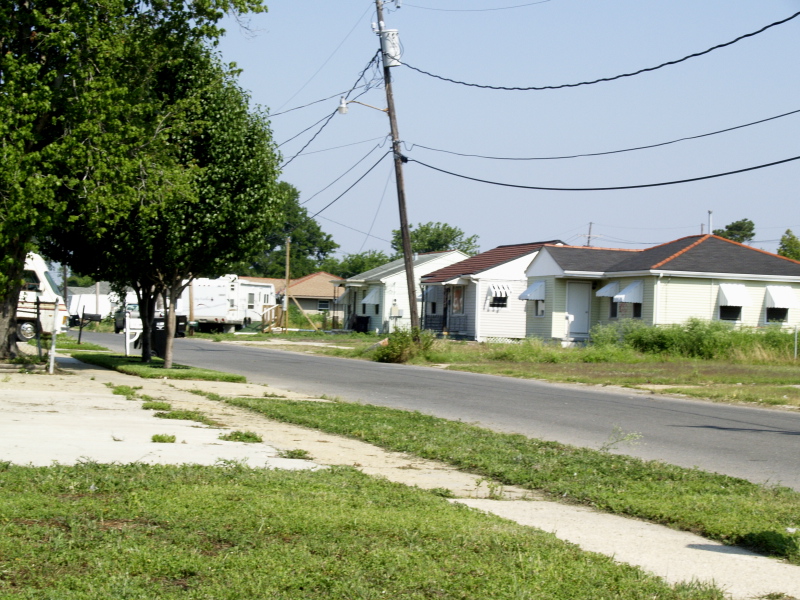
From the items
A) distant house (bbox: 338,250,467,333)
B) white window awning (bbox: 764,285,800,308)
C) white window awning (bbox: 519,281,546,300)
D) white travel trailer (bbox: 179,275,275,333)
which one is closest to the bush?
white window awning (bbox: 519,281,546,300)

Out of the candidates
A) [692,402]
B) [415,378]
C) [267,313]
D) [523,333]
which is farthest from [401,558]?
[267,313]

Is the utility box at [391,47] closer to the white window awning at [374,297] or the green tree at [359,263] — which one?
the white window awning at [374,297]

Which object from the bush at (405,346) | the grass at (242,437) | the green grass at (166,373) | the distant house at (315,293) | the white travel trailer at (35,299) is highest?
the distant house at (315,293)

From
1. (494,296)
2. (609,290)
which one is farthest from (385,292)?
(609,290)

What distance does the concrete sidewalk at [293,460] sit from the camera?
5.31 meters

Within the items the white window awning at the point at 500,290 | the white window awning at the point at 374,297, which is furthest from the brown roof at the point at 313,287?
the white window awning at the point at 500,290

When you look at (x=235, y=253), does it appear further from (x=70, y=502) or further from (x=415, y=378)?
(x=70, y=502)

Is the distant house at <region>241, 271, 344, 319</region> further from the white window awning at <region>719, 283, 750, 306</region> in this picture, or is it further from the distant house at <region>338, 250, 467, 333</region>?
the white window awning at <region>719, 283, 750, 306</region>

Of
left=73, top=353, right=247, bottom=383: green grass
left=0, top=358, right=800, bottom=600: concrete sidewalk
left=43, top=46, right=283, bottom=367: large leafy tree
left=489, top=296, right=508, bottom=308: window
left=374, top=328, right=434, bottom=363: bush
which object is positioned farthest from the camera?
left=489, top=296, right=508, bottom=308: window

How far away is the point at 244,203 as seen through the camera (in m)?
19.6

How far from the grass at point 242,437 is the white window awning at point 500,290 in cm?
3687

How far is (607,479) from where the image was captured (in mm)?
7934

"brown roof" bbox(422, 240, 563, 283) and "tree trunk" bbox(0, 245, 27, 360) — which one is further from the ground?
"brown roof" bbox(422, 240, 563, 283)

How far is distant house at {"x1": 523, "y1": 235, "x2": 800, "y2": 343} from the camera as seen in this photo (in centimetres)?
3603
